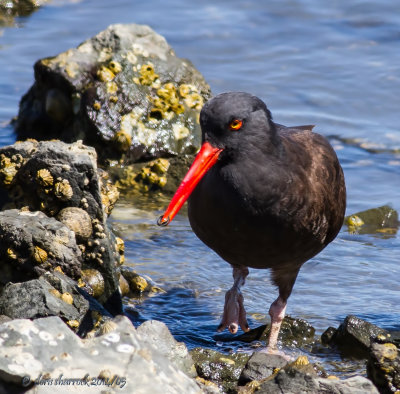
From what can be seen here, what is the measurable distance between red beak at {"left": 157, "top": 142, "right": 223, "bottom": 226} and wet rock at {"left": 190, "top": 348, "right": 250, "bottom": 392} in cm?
77

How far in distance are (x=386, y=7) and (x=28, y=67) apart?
205 inches

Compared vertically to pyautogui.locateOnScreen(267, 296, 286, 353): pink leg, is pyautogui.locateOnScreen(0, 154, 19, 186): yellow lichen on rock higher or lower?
higher

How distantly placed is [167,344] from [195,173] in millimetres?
902

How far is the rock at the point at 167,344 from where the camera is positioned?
12.9ft

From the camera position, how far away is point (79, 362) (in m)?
3.08

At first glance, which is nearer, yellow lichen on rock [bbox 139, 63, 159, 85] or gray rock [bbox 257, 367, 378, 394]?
gray rock [bbox 257, 367, 378, 394]

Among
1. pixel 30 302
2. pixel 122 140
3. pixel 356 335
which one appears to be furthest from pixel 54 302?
pixel 122 140

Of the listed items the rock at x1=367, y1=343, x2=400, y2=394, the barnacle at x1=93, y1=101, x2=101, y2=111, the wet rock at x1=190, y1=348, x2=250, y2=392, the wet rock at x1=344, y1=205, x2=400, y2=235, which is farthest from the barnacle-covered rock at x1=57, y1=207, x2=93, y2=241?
the wet rock at x1=344, y1=205, x2=400, y2=235

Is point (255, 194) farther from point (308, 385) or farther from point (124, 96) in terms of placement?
point (124, 96)

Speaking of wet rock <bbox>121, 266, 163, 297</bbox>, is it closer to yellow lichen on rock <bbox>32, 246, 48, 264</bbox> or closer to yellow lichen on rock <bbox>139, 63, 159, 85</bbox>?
yellow lichen on rock <bbox>32, 246, 48, 264</bbox>

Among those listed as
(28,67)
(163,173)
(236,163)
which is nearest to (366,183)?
(163,173)

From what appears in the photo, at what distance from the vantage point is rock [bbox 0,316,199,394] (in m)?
3.00

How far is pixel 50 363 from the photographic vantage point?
305 centimetres

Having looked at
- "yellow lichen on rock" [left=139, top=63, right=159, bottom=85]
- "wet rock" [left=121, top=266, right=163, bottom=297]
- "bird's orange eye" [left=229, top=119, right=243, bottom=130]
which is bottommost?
"wet rock" [left=121, top=266, right=163, bottom=297]
